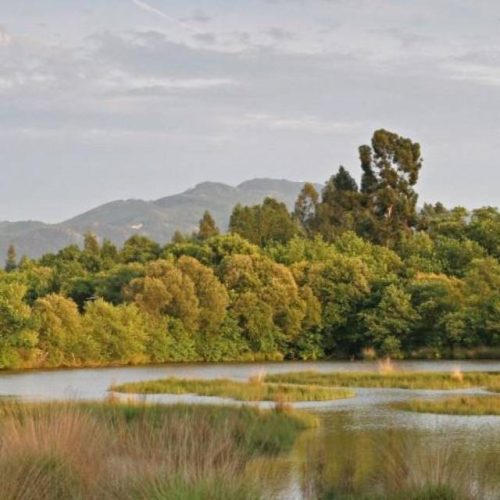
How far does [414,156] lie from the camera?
2854 inches

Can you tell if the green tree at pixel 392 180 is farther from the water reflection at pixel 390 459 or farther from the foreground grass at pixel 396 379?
the water reflection at pixel 390 459

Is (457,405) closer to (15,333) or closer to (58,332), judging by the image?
(15,333)

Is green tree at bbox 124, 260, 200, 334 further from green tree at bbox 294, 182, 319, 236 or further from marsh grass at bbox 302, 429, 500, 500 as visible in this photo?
green tree at bbox 294, 182, 319, 236

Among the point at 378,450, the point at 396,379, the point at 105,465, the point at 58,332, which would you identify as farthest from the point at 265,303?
the point at 105,465

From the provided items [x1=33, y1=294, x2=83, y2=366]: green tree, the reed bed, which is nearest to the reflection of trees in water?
the reed bed

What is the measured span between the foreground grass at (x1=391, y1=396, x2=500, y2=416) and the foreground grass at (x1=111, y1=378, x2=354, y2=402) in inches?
109

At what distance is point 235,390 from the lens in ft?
90.2

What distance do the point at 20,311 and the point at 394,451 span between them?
1395 inches

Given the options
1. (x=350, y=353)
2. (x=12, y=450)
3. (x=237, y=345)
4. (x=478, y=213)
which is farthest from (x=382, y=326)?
(x=12, y=450)

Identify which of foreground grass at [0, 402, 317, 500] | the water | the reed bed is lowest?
the reed bed

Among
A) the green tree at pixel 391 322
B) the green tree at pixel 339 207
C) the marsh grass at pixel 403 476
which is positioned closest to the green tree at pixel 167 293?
the green tree at pixel 391 322

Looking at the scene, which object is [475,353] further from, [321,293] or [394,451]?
[394,451]

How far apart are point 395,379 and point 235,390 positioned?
700 cm

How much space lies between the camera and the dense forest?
4866 centimetres
